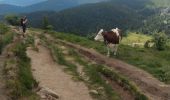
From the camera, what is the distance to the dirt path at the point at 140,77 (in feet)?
83.1

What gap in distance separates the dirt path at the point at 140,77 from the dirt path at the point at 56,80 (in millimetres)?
4272

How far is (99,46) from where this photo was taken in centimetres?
4475

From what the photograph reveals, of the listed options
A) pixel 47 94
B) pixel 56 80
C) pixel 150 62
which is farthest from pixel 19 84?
pixel 150 62

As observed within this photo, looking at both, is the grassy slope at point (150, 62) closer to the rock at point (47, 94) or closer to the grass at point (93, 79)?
the grass at point (93, 79)

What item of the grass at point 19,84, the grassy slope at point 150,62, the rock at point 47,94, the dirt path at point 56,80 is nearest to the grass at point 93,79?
the dirt path at point 56,80

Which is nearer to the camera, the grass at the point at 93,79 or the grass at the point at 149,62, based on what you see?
the grass at the point at 93,79

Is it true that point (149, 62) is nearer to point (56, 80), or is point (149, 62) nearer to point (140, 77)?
Result: point (140, 77)

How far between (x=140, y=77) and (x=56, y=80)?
6.74m

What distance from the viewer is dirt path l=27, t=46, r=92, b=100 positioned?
2256 centimetres

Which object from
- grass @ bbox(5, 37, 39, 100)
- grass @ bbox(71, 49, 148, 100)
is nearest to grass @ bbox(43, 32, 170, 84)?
grass @ bbox(71, 49, 148, 100)

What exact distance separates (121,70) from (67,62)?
454cm

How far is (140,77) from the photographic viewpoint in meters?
29.5

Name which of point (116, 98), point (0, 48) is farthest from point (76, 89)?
point (0, 48)

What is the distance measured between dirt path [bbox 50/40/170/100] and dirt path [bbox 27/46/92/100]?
14.0ft
